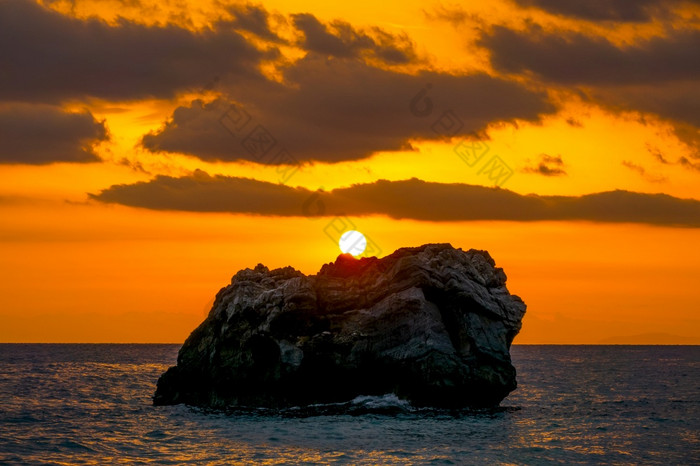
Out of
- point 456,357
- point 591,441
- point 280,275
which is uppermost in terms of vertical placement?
point 280,275

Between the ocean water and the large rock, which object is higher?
the large rock

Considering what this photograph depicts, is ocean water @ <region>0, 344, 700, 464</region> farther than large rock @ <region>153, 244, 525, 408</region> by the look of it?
No

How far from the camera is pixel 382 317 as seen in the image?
57.8m

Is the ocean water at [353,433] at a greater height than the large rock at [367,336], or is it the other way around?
the large rock at [367,336]

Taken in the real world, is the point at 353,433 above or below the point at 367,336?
below

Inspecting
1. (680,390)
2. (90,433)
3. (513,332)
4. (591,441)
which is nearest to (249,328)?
(90,433)

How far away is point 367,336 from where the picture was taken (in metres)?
57.6

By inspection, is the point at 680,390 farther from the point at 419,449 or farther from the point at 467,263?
the point at 419,449

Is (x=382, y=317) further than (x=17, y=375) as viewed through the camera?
No

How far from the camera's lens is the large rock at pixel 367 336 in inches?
2245

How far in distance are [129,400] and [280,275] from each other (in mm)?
16940

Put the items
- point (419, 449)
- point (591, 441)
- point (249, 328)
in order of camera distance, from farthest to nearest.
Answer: point (249, 328) → point (591, 441) → point (419, 449)

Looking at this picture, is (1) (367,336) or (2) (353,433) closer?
(2) (353,433)

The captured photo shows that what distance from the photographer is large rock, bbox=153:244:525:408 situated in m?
57.0
